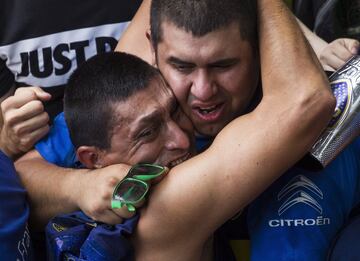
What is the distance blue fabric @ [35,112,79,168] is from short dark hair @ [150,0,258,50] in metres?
0.41

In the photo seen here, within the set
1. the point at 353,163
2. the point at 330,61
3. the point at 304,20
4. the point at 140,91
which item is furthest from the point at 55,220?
the point at 304,20

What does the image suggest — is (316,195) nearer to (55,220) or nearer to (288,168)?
(288,168)

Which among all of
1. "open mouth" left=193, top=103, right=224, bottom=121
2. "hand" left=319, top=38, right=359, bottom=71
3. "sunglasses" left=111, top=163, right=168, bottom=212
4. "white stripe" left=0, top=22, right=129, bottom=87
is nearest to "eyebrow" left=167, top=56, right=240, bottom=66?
"open mouth" left=193, top=103, right=224, bottom=121

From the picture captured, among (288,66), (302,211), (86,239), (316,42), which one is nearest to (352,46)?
(316,42)

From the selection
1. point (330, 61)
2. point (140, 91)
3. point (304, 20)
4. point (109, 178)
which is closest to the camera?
point (109, 178)

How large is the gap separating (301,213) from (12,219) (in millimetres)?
677

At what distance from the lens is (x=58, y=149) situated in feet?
6.22

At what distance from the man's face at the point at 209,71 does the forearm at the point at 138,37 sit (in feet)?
1.01

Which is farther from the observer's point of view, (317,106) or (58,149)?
(58,149)

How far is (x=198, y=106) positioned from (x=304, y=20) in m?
1.19

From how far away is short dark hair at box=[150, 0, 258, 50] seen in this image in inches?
63.9

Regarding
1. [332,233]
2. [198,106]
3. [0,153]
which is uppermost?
[198,106]

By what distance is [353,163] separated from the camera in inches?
67.2

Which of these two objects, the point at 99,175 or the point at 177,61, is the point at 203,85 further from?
the point at 99,175
